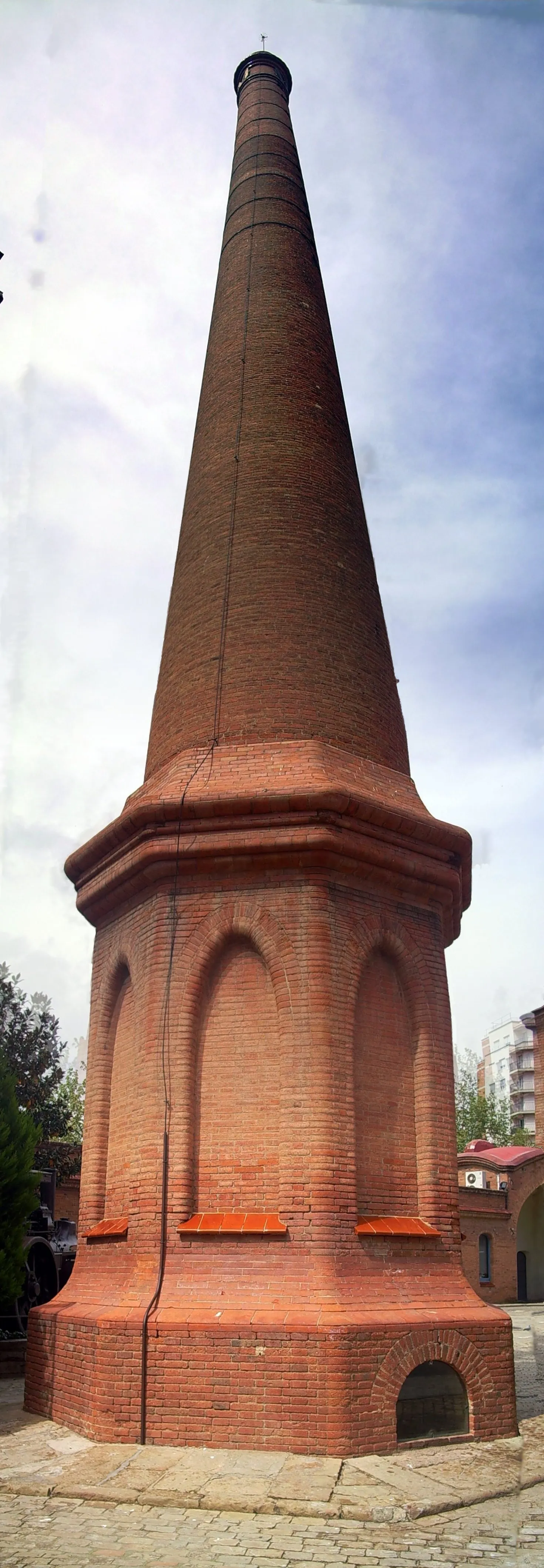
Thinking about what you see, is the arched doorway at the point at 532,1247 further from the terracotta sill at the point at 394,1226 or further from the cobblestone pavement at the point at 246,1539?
the cobblestone pavement at the point at 246,1539

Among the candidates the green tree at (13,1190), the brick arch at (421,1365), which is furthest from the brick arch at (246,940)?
the green tree at (13,1190)

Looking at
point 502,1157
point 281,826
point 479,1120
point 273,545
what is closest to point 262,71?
point 273,545

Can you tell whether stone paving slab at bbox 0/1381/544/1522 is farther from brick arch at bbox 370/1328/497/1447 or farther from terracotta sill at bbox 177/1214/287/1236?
terracotta sill at bbox 177/1214/287/1236

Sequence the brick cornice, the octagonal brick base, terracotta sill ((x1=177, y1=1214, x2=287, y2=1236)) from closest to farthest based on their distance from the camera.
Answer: the octagonal brick base
terracotta sill ((x1=177, y1=1214, x2=287, y2=1236))
the brick cornice

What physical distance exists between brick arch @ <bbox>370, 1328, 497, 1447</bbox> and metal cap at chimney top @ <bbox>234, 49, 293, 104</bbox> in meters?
15.3

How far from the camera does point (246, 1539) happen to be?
241 inches

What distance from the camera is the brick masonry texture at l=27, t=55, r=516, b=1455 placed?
7992 millimetres

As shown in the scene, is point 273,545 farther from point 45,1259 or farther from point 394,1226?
point 45,1259

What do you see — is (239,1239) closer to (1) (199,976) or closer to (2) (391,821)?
(1) (199,976)

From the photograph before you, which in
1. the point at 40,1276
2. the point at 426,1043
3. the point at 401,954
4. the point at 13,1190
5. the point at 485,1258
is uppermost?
the point at 401,954

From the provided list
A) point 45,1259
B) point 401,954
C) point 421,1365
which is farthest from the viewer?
point 45,1259

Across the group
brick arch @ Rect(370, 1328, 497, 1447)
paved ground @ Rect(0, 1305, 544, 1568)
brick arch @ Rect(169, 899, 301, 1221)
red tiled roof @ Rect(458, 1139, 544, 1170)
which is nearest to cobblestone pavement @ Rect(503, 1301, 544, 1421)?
brick arch @ Rect(370, 1328, 497, 1447)

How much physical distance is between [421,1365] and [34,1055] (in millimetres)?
14402

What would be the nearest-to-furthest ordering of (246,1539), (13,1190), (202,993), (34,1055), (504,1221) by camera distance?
(246,1539)
(202,993)
(13,1190)
(34,1055)
(504,1221)
